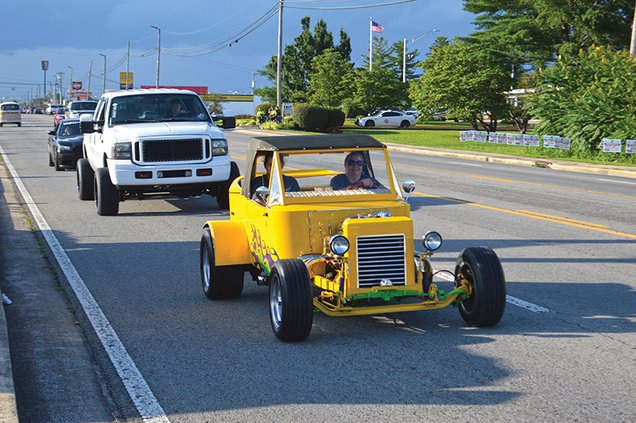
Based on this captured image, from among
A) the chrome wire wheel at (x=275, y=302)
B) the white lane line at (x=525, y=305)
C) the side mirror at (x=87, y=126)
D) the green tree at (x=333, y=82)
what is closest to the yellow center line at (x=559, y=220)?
the white lane line at (x=525, y=305)

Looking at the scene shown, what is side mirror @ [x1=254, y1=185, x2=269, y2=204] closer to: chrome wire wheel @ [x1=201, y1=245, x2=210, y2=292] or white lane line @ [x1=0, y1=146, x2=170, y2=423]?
chrome wire wheel @ [x1=201, y1=245, x2=210, y2=292]

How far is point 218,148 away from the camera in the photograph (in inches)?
597

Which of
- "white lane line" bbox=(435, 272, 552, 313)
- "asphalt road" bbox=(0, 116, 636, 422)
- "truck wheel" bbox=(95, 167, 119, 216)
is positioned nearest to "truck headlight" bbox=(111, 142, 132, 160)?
"truck wheel" bbox=(95, 167, 119, 216)

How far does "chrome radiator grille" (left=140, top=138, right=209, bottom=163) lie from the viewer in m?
14.7

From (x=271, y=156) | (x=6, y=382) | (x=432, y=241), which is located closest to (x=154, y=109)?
(x=271, y=156)

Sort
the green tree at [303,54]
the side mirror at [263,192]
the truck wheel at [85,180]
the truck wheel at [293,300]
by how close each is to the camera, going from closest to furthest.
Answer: the truck wheel at [293,300]
the side mirror at [263,192]
the truck wheel at [85,180]
the green tree at [303,54]

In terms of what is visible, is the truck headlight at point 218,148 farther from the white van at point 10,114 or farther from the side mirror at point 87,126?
the white van at point 10,114

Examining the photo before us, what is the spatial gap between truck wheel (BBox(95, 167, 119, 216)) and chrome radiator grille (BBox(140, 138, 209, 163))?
2.38ft

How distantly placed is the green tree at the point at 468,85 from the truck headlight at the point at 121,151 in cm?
3554

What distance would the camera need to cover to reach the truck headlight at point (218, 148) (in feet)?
49.6

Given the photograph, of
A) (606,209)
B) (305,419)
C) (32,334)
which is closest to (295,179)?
(32,334)

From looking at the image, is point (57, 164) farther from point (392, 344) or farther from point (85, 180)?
point (392, 344)

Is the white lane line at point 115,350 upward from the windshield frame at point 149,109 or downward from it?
downward

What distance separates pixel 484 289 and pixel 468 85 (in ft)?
140
